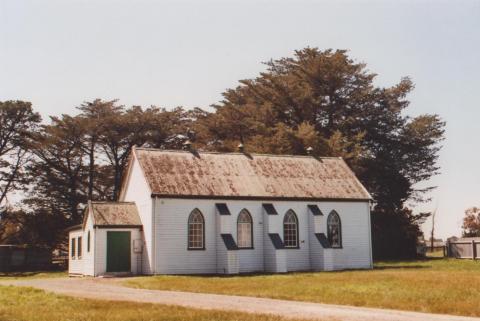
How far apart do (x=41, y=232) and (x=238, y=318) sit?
45.2 meters

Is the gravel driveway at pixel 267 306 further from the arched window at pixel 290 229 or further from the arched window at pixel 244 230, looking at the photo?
the arched window at pixel 290 229

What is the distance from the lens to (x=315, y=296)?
2061 cm

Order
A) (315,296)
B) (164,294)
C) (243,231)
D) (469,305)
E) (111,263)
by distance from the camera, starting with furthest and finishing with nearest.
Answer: (243,231), (111,263), (164,294), (315,296), (469,305)

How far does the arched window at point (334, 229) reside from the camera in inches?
1598

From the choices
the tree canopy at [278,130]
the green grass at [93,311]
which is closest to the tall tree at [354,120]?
the tree canopy at [278,130]

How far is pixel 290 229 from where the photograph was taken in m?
39.5

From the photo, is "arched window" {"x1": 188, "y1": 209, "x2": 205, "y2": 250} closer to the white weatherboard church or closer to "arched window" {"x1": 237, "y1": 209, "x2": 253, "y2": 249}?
the white weatherboard church

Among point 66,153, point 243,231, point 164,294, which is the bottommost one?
point 164,294

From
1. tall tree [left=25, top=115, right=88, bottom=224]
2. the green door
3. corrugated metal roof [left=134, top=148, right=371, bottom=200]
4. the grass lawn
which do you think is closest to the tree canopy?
tall tree [left=25, top=115, right=88, bottom=224]

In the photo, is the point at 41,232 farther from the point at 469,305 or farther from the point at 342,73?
the point at 469,305

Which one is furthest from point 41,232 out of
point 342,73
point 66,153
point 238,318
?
point 238,318

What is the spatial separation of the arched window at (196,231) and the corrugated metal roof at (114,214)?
10.2 feet

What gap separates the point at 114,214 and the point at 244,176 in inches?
342

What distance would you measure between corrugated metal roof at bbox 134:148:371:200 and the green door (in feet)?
11.6
